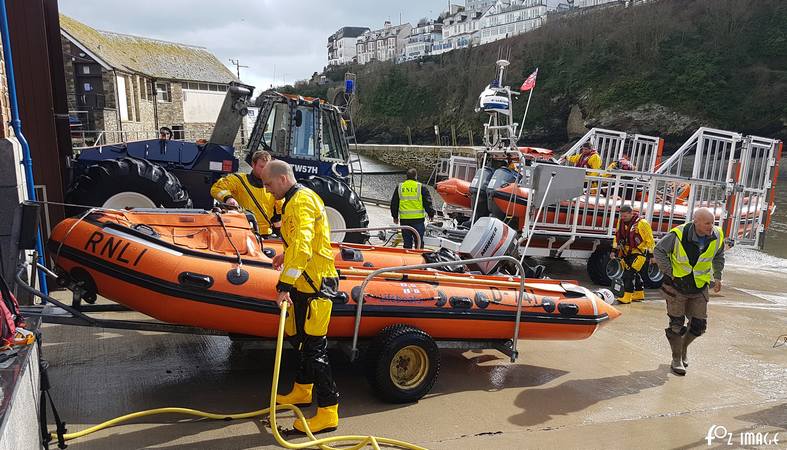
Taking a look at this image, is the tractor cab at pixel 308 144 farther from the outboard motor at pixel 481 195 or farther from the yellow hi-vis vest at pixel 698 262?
the yellow hi-vis vest at pixel 698 262

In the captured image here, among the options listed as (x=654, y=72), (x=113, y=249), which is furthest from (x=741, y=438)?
(x=654, y=72)

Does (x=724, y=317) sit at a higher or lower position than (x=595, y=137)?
lower

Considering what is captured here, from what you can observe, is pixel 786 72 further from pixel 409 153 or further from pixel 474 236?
pixel 474 236

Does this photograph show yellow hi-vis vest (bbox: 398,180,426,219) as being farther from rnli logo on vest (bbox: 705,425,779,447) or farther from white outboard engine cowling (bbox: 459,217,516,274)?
rnli logo on vest (bbox: 705,425,779,447)

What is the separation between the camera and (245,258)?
12.7 ft

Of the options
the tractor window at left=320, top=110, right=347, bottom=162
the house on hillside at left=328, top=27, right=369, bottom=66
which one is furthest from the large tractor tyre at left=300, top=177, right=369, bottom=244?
the house on hillside at left=328, top=27, right=369, bottom=66

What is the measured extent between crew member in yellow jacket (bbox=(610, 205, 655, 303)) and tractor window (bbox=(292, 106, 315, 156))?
4.13 meters

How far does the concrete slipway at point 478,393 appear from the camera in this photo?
11.2 feet

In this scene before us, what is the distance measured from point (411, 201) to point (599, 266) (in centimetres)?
302

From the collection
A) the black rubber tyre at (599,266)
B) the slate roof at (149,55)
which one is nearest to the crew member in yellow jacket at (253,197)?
the black rubber tyre at (599,266)

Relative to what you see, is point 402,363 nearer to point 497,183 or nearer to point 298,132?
point 298,132

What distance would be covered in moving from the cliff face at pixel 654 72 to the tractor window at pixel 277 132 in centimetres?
3520

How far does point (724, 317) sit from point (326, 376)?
557 cm

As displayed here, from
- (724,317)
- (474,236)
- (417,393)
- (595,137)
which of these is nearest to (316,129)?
(474,236)
